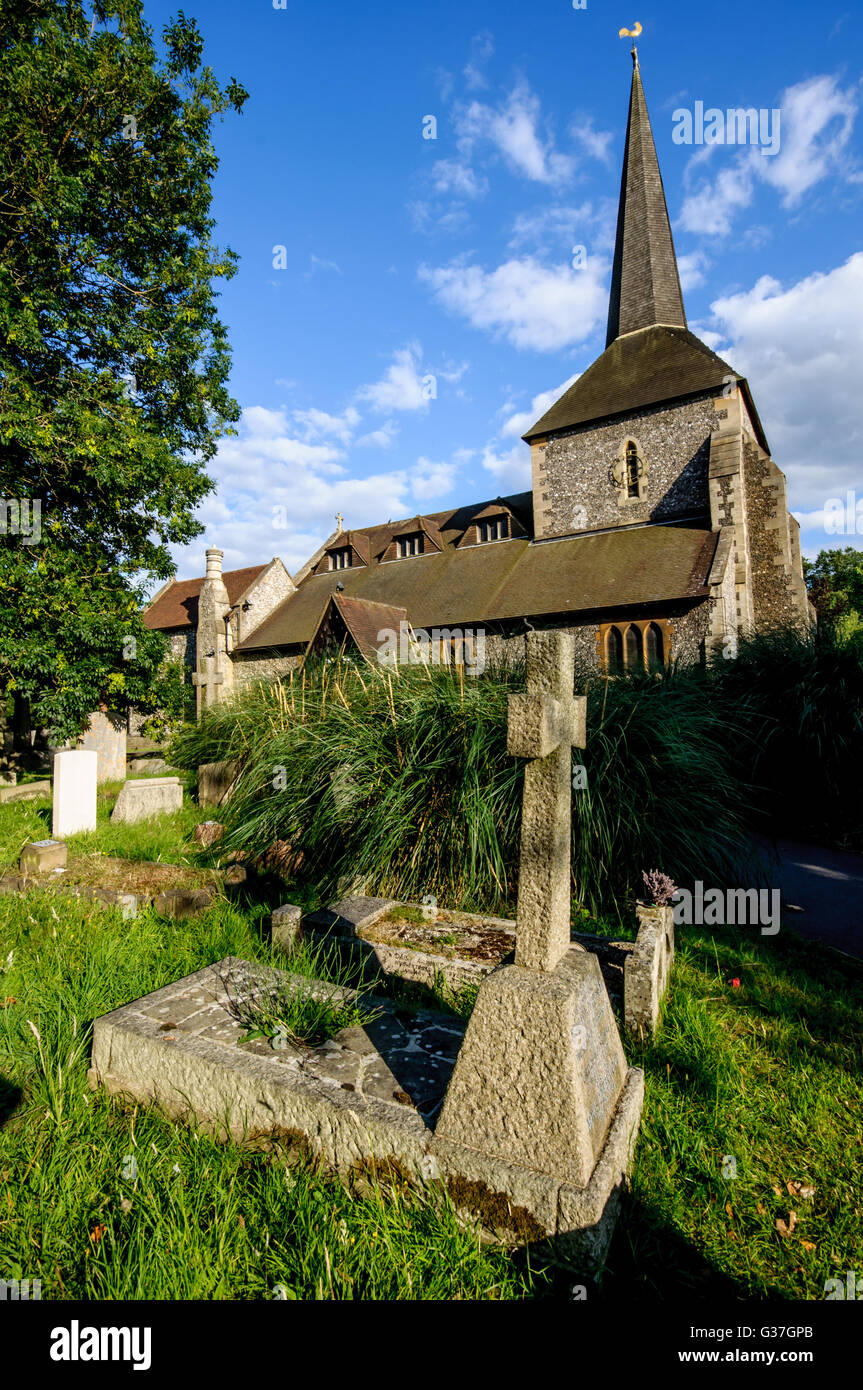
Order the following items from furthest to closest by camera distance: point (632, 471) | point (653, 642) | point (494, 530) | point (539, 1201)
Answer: point (494, 530)
point (632, 471)
point (653, 642)
point (539, 1201)

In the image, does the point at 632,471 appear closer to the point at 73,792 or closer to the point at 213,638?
the point at 213,638

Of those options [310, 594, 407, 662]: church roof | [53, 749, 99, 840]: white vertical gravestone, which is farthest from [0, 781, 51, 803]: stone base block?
[310, 594, 407, 662]: church roof

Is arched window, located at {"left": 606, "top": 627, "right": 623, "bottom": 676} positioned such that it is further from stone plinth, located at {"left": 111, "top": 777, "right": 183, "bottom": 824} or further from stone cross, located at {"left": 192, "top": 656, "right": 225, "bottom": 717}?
stone cross, located at {"left": 192, "top": 656, "right": 225, "bottom": 717}

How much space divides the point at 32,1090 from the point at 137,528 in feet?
40.8

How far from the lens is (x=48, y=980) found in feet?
10.8

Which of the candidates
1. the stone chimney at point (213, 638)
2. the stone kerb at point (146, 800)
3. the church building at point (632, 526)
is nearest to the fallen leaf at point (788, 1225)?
the stone kerb at point (146, 800)

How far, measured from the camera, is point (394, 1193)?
1.92 metres

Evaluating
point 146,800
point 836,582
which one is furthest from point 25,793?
point 836,582

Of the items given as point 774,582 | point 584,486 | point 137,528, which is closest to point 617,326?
point 584,486

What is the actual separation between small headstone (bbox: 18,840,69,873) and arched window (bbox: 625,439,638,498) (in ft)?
54.6

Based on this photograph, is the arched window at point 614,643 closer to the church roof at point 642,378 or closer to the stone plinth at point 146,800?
the church roof at point 642,378

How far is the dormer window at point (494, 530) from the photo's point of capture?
68.5ft

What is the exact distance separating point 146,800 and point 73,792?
119 cm

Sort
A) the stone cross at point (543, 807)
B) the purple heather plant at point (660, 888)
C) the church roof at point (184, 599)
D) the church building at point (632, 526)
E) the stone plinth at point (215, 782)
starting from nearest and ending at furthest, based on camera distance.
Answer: the stone cross at point (543, 807), the purple heather plant at point (660, 888), the stone plinth at point (215, 782), the church building at point (632, 526), the church roof at point (184, 599)
